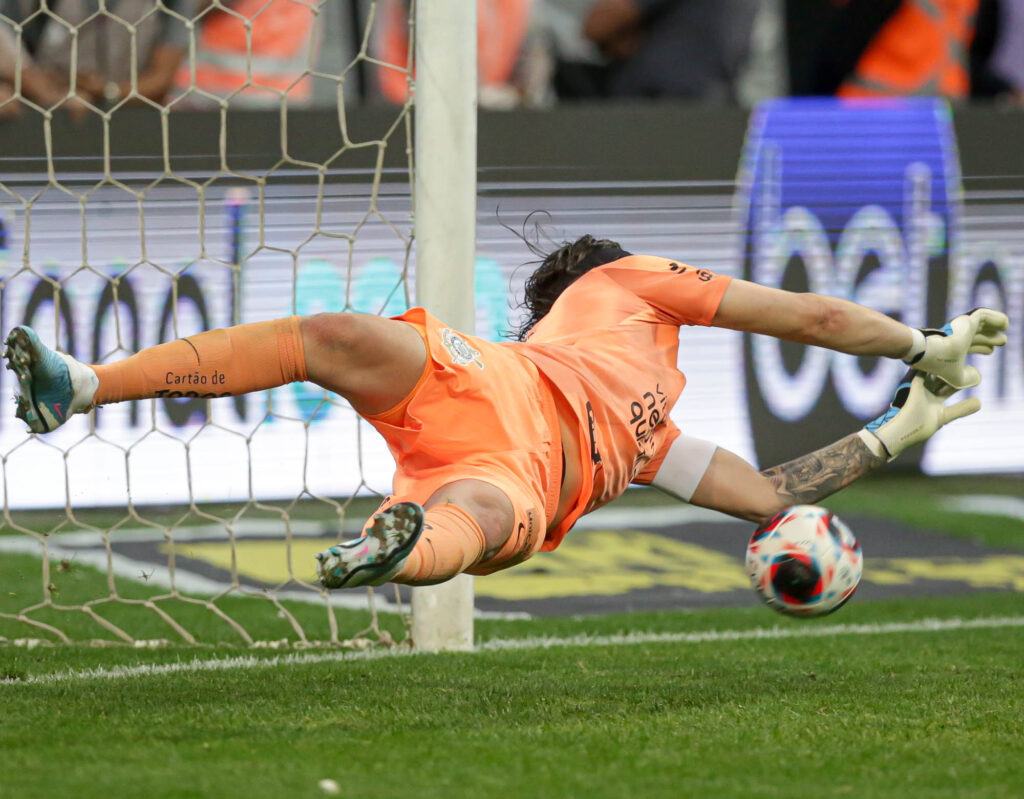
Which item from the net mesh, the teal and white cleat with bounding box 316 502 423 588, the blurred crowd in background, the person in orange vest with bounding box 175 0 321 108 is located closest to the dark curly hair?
the teal and white cleat with bounding box 316 502 423 588

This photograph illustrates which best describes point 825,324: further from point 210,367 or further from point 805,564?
point 210,367

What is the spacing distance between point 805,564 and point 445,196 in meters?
1.72

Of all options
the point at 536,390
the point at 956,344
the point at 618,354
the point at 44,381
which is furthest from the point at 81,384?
the point at 956,344

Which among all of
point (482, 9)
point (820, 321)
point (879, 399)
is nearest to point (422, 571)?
point (820, 321)

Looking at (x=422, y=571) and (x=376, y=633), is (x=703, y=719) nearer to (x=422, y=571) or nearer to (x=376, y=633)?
(x=422, y=571)

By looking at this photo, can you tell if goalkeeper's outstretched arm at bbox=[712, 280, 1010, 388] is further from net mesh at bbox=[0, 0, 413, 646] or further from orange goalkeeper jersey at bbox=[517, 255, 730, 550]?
net mesh at bbox=[0, 0, 413, 646]

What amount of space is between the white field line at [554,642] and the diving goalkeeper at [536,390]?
0.73 metres

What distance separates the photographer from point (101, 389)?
300 cm

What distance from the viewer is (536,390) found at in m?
3.36

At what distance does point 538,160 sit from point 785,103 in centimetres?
148

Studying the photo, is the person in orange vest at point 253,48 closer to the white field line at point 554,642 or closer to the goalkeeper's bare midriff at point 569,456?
the white field line at point 554,642

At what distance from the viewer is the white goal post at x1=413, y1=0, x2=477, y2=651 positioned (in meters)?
4.28

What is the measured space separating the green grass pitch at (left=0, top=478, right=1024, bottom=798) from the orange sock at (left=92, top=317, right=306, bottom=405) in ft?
2.36

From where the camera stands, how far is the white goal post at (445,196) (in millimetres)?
4281
